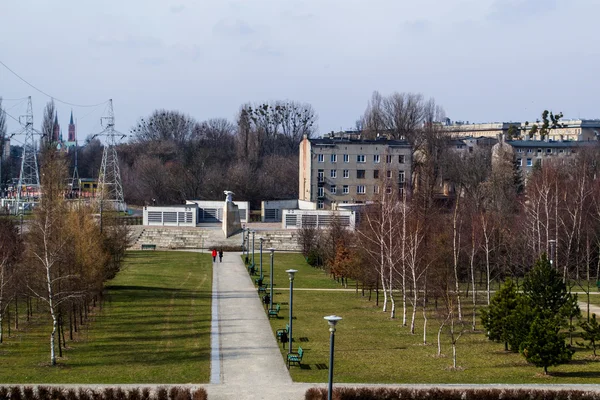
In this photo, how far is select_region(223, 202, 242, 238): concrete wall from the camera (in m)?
74.1

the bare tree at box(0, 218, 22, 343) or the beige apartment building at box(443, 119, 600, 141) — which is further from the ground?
the beige apartment building at box(443, 119, 600, 141)

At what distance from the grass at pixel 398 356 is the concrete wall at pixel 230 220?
33.8 meters

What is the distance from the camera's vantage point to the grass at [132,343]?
26281mm

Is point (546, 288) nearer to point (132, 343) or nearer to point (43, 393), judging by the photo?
point (132, 343)

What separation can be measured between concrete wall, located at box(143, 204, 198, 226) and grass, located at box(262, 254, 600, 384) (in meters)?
39.4

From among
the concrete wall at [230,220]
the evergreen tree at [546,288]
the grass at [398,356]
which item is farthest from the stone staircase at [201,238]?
the evergreen tree at [546,288]

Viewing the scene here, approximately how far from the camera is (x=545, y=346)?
27.1 metres

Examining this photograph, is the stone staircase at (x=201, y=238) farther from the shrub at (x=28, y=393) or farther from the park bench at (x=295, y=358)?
the shrub at (x=28, y=393)

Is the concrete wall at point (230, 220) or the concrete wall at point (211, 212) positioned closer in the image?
the concrete wall at point (230, 220)

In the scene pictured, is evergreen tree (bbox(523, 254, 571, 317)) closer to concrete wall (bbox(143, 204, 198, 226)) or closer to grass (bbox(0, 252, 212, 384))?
grass (bbox(0, 252, 212, 384))

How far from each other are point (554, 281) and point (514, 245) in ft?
63.4

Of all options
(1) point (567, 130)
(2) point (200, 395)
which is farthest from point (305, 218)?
(1) point (567, 130)

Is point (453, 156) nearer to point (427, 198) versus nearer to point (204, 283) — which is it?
point (427, 198)

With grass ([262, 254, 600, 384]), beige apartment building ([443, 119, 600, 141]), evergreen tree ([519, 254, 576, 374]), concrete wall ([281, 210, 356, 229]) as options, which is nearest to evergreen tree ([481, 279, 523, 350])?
grass ([262, 254, 600, 384])
